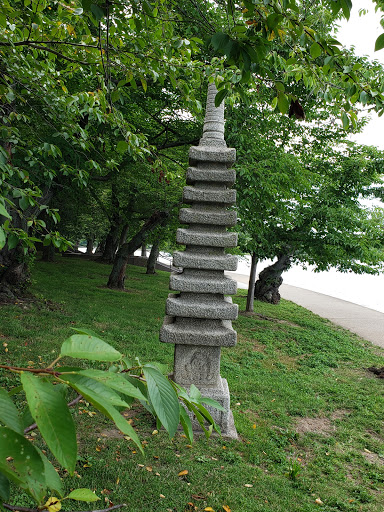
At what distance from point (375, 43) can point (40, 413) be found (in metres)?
1.73

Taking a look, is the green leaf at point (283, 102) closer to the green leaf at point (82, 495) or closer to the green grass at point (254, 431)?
the green leaf at point (82, 495)

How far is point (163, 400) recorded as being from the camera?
0.97 m

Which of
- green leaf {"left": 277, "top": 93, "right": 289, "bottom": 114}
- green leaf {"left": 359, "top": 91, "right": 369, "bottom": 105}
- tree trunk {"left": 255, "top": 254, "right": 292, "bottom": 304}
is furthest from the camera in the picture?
tree trunk {"left": 255, "top": 254, "right": 292, "bottom": 304}

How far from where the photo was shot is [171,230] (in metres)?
16.9

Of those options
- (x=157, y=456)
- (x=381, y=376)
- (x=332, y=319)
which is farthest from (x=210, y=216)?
(x=332, y=319)

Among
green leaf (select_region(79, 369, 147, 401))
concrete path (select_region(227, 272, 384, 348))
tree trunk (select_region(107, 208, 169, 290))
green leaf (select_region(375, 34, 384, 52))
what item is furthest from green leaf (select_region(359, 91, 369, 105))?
concrete path (select_region(227, 272, 384, 348))

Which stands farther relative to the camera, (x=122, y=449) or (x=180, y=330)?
(x=180, y=330)

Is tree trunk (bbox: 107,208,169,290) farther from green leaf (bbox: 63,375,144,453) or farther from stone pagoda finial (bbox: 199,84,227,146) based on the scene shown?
Answer: green leaf (bbox: 63,375,144,453)

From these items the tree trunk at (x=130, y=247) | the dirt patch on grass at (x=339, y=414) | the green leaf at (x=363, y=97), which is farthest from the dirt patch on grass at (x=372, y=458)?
the tree trunk at (x=130, y=247)

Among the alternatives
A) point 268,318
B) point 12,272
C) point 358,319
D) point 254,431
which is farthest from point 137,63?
point 358,319

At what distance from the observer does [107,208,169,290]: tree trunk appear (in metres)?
14.1

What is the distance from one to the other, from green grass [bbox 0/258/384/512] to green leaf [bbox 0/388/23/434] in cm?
324

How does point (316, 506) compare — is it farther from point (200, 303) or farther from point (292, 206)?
point (292, 206)

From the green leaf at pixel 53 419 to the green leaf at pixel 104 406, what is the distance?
1.7 inches
